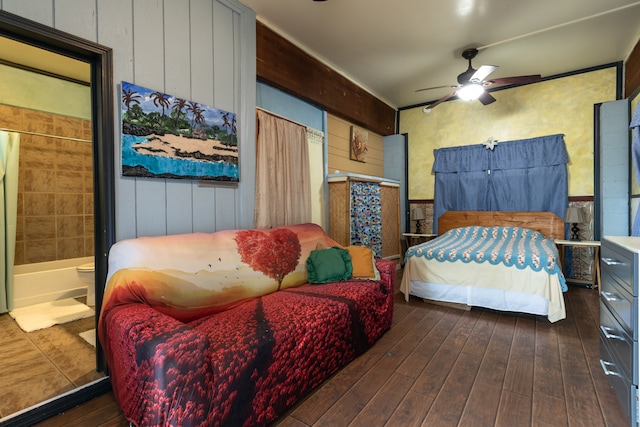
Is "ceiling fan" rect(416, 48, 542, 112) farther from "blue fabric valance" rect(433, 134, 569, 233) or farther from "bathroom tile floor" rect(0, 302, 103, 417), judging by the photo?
"bathroom tile floor" rect(0, 302, 103, 417)

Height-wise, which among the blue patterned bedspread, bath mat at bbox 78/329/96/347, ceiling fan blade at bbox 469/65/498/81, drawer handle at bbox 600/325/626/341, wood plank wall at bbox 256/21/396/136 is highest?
wood plank wall at bbox 256/21/396/136

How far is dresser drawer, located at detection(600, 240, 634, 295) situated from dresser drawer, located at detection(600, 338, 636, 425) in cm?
45

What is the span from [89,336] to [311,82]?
3.39 m

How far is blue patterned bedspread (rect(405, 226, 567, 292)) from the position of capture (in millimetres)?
2969

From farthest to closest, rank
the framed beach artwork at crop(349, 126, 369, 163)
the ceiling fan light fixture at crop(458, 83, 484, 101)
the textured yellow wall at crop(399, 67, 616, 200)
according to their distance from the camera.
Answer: the framed beach artwork at crop(349, 126, 369, 163) → the textured yellow wall at crop(399, 67, 616, 200) → the ceiling fan light fixture at crop(458, 83, 484, 101)

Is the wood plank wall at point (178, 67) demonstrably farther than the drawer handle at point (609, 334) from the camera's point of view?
Yes

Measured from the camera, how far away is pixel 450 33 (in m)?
3.24

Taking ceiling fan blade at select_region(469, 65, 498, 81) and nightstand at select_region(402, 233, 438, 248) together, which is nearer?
ceiling fan blade at select_region(469, 65, 498, 81)

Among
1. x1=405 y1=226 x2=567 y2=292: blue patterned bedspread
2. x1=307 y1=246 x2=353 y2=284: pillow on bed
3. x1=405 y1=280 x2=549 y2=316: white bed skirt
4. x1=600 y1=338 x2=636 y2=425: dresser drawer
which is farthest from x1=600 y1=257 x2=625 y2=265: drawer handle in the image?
x1=307 y1=246 x2=353 y2=284: pillow on bed

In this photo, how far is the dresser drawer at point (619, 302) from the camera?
1.50 metres

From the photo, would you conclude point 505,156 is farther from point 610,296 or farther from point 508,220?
point 610,296

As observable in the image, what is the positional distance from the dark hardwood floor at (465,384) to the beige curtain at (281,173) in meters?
1.57

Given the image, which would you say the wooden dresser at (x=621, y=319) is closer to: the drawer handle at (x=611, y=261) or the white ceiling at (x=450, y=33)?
the drawer handle at (x=611, y=261)

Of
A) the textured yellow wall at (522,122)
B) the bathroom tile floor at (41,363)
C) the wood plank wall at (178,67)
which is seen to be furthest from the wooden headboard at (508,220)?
the bathroom tile floor at (41,363)
